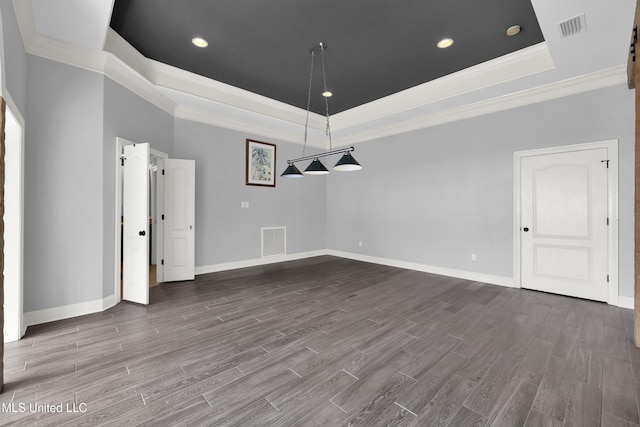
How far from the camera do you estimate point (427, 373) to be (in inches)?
87.9

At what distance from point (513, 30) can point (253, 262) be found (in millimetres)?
5933

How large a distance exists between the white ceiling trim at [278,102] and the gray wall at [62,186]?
0.98ft

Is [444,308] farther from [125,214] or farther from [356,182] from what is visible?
[125,214]

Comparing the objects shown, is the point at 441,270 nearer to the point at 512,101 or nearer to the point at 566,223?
the point at 566,223

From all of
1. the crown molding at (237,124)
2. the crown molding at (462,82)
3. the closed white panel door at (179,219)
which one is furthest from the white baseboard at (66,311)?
the crown molding at (462,82)

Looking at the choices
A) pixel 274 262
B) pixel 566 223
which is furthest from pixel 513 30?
pixel 274 262

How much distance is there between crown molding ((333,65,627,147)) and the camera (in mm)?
3785

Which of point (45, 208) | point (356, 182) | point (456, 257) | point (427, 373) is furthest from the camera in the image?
point (356, 182)

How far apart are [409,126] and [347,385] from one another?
17.4 ft

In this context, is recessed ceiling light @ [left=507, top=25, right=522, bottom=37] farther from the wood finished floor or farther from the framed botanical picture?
the framed botanical picture

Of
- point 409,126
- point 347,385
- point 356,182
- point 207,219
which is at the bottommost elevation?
point 347,385

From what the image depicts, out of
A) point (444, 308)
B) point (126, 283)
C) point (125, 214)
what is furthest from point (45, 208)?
point (444, 308)

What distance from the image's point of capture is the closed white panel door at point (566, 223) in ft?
12.7

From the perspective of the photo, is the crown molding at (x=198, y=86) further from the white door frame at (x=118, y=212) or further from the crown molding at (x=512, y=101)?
the crown molding at (x=512, y=101)
